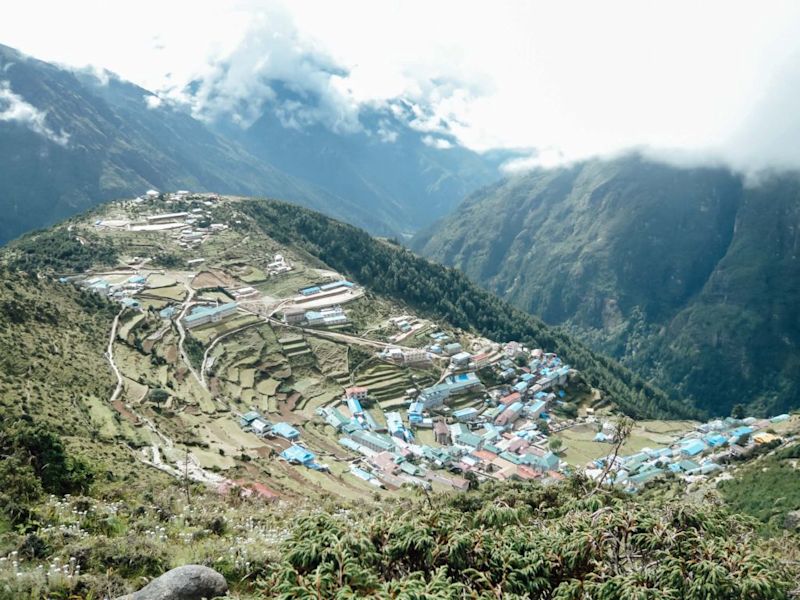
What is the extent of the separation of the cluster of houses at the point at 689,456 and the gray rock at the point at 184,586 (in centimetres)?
5292

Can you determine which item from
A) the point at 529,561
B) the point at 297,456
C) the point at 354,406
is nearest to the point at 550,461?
the point at 354,406

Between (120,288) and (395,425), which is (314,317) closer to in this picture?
(395,425)

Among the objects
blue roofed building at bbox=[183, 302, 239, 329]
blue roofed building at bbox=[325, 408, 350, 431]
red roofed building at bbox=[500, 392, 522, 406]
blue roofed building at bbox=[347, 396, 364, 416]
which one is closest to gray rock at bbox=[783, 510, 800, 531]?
red roofed building at bbox=[500, 392, 522, 406]

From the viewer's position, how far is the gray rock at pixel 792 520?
41906 mm

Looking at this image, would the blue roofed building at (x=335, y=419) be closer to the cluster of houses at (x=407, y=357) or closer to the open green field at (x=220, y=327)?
the cluster of houses at (x=407, y=357)

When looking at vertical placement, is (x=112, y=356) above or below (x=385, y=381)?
below

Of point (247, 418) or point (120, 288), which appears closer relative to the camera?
point (247, 418)

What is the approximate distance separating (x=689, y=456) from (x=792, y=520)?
33036 millimetres

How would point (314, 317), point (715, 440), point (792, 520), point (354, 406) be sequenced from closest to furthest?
1. point (792, 520)
2. point (354, 406)
3. point (715, 440)
4. point (314, 317)

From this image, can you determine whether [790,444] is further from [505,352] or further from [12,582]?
[12,582]

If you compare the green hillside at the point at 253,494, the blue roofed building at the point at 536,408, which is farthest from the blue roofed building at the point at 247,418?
the blue roofed building at the point at 536,408

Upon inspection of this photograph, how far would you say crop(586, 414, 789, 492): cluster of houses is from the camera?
6506 cm

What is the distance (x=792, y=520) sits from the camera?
4328 cm

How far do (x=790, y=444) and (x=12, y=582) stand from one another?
76961 millimetres
